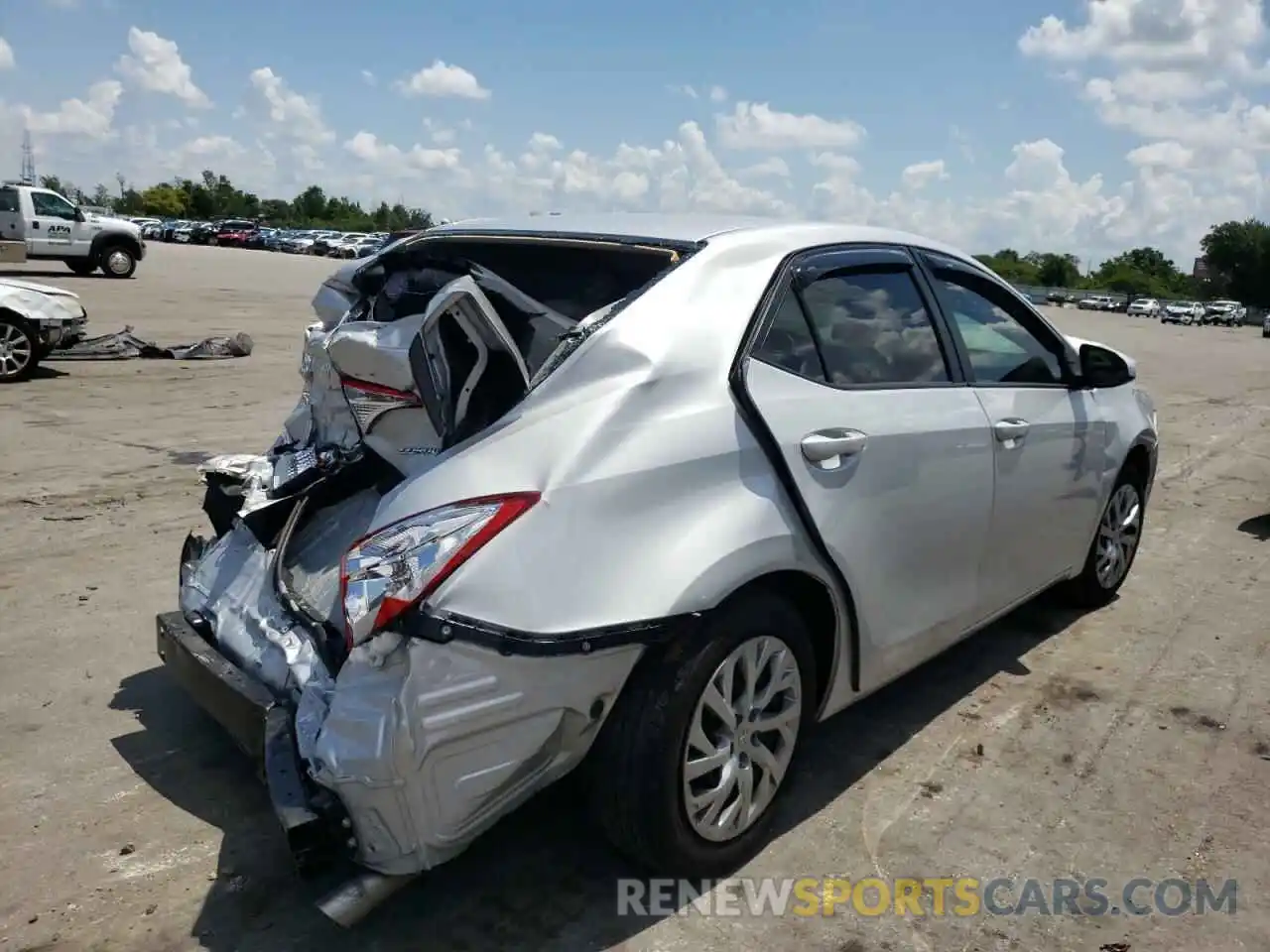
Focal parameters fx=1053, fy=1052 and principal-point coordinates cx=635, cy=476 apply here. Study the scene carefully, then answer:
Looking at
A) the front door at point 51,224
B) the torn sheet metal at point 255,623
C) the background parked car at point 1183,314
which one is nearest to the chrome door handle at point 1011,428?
the torn sheet metal at point 255,623

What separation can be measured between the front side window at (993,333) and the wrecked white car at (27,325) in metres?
10.2

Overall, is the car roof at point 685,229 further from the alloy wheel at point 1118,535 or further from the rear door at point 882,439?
the alloy wheel at point 1118,535

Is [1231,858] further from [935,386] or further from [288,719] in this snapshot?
[288,719]

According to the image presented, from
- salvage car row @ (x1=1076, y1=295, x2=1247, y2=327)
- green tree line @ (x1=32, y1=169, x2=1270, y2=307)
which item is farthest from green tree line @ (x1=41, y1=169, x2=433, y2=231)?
salvage car row @ (x1=1076, y1=295, x2=1247, y2=327)

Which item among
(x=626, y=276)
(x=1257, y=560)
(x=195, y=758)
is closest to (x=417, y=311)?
(x=626, y=276)

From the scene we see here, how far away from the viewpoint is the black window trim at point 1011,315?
3811 mm

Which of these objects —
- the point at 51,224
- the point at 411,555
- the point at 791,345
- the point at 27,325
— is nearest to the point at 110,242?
the point at 51,224

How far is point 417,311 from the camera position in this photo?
3725 millimetres

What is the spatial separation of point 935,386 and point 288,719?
230 centimetres

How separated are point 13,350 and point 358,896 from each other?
10.4 metres

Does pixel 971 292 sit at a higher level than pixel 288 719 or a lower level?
higher

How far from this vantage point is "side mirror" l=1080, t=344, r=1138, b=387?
4.51 m

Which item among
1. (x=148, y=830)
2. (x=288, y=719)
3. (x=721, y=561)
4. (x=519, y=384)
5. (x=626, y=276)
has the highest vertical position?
(x=626, y=276)

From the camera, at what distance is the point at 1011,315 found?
14.3ft
